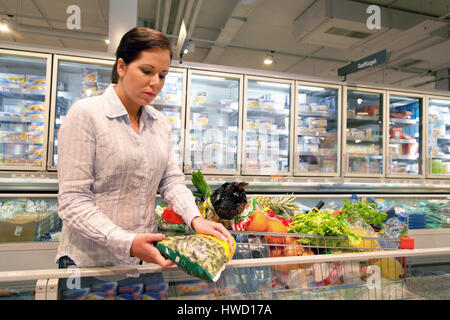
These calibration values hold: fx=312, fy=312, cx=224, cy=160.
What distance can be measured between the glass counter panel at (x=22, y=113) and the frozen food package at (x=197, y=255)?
2980 mm

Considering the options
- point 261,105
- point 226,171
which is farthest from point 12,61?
point 261,105

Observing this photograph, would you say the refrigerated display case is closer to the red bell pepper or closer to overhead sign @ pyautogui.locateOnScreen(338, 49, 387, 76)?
overhead sign @ pyautogui.locateOnScreen(338, 49, 387, 76)

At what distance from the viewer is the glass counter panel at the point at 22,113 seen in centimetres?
325

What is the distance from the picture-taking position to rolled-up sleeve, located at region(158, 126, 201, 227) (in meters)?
1.06

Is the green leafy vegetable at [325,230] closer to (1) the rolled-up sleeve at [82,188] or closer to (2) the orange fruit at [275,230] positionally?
(2) the orange fruit at [275,230]

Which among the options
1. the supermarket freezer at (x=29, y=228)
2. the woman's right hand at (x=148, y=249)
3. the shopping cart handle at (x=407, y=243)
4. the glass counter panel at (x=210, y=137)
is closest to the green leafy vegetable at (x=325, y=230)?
A: the shopping cart handle at (x=407, y=243)

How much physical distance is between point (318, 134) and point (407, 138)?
1.40 meters

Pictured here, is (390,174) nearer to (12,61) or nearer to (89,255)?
(89,255)

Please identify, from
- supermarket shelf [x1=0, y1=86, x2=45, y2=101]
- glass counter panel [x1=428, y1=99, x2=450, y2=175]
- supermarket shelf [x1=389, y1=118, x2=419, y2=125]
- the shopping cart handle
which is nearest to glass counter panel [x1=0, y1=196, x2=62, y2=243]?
supermarket shelf [x1=0, y1=86, x2=45, y2=101]

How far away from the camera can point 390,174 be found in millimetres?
4125

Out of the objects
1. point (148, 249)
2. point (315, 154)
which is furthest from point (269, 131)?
point (148, 249)

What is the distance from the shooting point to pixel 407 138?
452 centimetres

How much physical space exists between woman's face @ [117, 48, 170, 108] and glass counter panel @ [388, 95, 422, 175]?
416 centimetres
